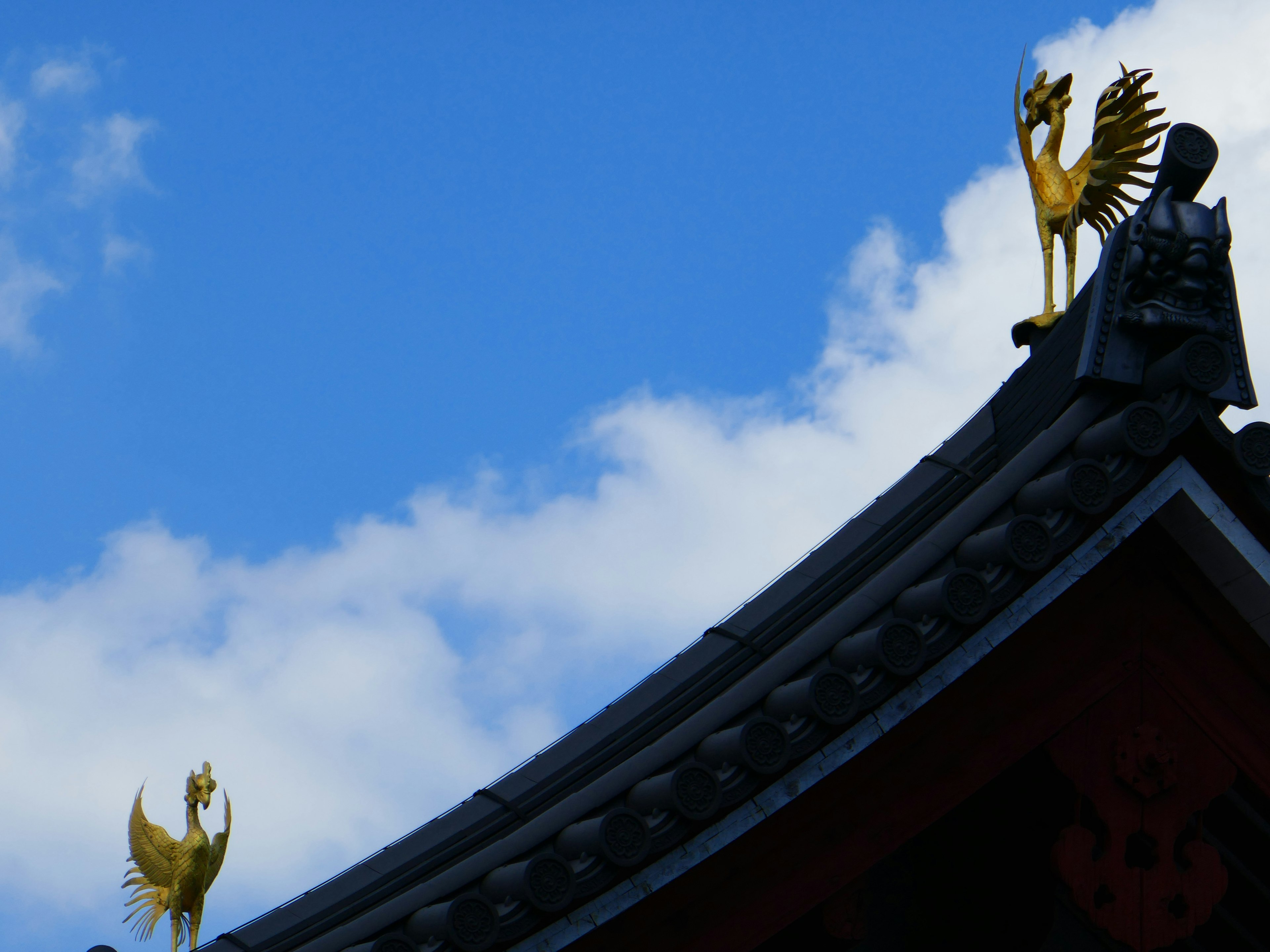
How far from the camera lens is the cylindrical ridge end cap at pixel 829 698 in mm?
4844

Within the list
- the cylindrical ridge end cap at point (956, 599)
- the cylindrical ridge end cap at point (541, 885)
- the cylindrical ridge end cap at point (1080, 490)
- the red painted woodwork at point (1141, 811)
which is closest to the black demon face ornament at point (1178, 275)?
the cylindrical ridge end cap at point (1080, 490)

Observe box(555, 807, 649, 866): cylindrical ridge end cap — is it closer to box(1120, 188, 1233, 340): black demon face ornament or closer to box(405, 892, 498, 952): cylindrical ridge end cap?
box(405, 892, 498, 952): cylindrical ridge end cap

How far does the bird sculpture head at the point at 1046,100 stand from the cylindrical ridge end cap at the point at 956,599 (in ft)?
13.5

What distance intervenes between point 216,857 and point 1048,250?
18.5 feet

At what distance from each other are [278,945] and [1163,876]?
3.85 metres

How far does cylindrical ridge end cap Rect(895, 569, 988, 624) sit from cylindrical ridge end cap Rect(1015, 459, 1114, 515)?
41 cm

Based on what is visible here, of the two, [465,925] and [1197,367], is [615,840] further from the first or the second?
[1197,367]

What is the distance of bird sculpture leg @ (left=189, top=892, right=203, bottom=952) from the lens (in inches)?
267

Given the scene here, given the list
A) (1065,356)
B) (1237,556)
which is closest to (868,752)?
(1237,556)

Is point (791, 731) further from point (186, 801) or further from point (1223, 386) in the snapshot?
point (186, 801)

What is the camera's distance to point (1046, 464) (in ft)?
17.4

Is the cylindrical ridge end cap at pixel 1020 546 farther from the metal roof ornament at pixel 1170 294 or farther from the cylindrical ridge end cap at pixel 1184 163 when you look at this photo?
the cylindrical ridge end cap at pixel 1184 163

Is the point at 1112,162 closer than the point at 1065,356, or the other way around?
the point at 1065,356

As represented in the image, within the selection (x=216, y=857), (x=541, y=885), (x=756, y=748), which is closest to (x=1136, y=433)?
(x=756, y=748)
